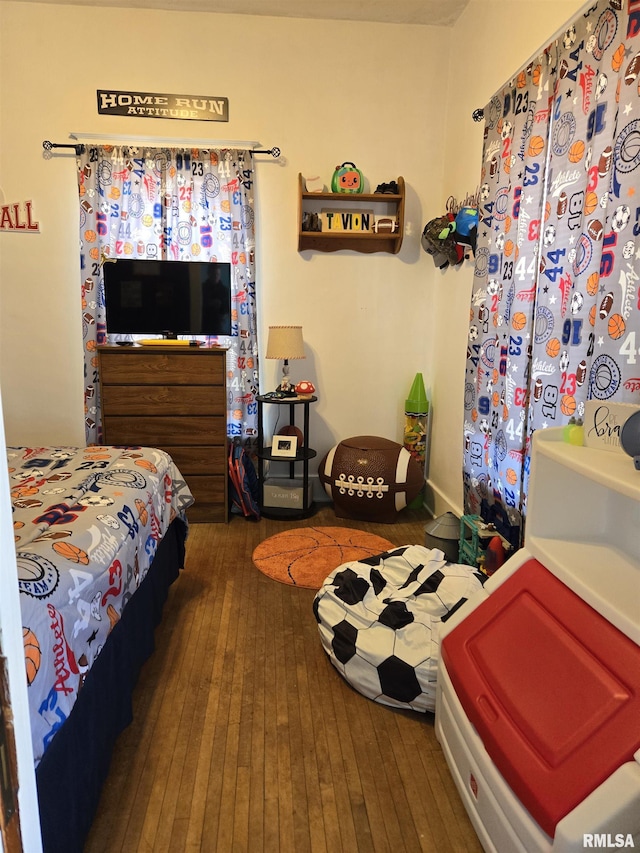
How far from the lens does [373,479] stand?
3.39 m

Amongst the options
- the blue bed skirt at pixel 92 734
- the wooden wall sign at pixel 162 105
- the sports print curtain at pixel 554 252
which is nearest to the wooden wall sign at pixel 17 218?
the wooden wall sign at pixel 162 105

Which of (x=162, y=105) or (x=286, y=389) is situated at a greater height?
(x=162, y=105)

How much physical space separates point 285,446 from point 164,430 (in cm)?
74

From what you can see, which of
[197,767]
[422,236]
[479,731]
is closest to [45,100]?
[422,236]

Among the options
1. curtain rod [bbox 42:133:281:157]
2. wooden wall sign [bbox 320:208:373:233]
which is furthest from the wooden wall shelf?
curtain rod [bbox 42:133:281:157]

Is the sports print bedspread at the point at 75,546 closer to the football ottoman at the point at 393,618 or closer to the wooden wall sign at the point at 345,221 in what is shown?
the football ottoman at the point at 393,618

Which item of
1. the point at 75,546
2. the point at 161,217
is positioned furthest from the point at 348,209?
the point at 75,546

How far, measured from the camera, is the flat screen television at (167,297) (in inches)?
133

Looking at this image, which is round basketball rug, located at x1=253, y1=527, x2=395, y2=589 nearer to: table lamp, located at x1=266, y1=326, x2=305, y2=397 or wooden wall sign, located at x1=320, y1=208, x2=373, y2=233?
table lamp, located at x1=266, y1=326, x2=305, y2=397

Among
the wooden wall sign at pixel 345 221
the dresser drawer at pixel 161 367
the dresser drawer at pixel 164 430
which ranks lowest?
the dresser drawer at pixel 164 430

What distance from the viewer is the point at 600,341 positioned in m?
1.71

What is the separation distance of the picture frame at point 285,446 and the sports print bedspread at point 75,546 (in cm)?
106

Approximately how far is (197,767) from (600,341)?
1718 mm

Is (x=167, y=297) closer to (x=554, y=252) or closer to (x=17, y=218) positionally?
(x=17, y=218)
